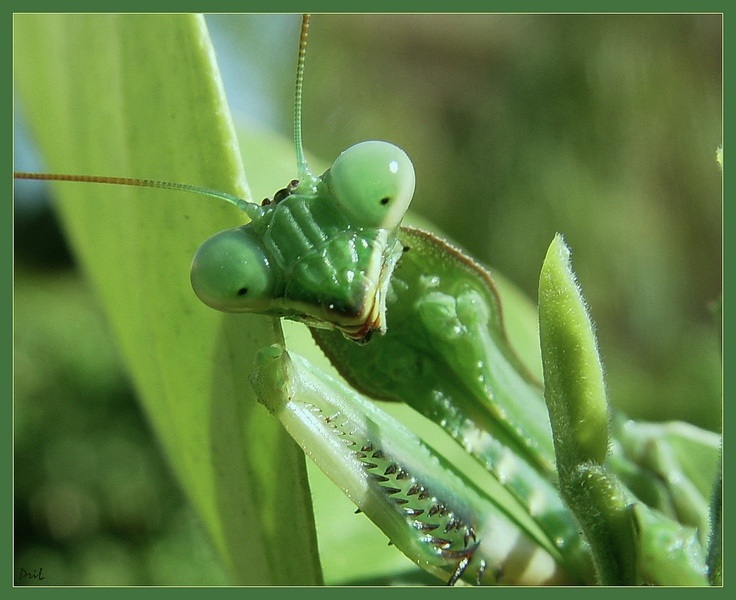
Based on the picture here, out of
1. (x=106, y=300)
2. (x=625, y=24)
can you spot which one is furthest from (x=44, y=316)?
(x=625, y=24)

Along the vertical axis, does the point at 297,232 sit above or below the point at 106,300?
above

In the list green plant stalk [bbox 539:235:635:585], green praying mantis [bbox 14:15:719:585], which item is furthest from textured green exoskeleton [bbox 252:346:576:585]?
green plant stalk [bbox 539:235:635:585]

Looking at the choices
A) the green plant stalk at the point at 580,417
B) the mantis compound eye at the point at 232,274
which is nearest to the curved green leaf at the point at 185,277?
the mantis compound eye at the point at 232,274

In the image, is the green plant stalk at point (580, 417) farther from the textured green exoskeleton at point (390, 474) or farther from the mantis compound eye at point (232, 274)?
the mantis compound eye at point (232, 274)

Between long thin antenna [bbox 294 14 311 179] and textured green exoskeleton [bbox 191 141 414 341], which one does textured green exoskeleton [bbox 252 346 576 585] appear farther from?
long thin antenna [bbox 294 14 311 179]

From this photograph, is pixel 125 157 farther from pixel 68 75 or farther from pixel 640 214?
pixel 640 214

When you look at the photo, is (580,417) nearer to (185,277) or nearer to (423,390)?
(423,390)
